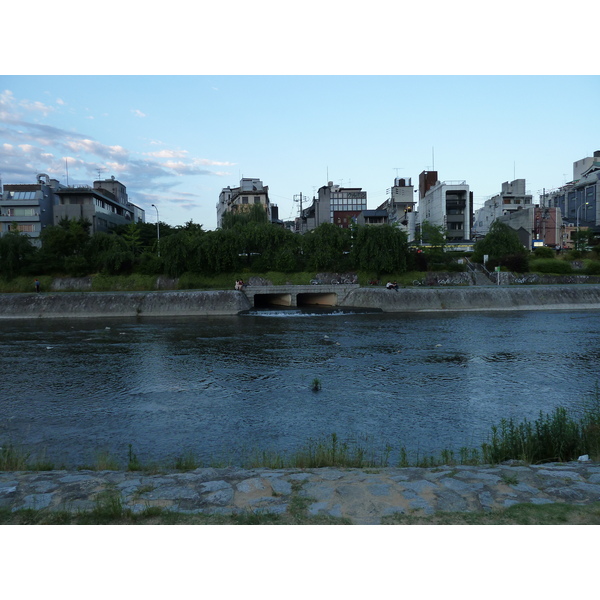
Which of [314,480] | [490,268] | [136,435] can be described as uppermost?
[490,268]

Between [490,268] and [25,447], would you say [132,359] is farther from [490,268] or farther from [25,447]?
[490,268]

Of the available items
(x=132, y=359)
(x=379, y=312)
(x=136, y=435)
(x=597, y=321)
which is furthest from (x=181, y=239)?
(x=136, y=435)

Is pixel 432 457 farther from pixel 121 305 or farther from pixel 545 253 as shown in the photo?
pixel 545 253

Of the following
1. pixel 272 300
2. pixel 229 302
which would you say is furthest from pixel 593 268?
pixel 229 302

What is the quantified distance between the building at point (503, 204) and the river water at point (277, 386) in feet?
367

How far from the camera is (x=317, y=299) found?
227 ft

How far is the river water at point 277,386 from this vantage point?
14101 mm

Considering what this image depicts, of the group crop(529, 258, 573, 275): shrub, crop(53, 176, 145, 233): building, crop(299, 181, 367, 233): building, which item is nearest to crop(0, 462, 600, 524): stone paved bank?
crop(529, 258, 573, 275): shrub

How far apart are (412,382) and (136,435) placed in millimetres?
11535

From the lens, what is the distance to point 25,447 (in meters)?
13.5

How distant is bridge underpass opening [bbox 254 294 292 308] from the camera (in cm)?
6551

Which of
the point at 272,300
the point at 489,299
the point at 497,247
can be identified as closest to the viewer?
the point at 489,299

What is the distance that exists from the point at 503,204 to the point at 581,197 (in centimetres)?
2301

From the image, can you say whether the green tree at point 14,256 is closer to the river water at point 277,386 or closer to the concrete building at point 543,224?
the river water at point 277,386
